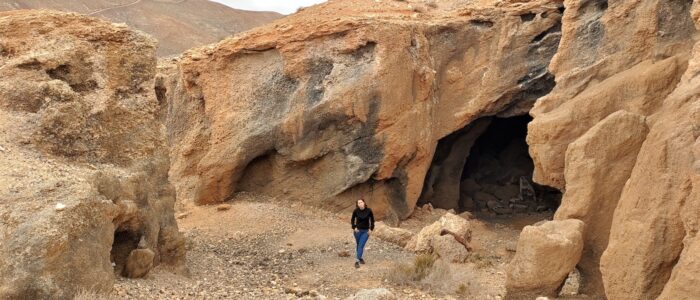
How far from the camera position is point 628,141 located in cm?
899

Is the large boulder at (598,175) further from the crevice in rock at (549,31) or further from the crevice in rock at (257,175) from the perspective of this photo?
the crevice in rock at (257,175)

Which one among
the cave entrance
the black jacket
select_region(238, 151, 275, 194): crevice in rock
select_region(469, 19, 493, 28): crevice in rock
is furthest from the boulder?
select_region(469, 19, 493, 28): crevice in rock

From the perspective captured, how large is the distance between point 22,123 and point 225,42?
340 inches

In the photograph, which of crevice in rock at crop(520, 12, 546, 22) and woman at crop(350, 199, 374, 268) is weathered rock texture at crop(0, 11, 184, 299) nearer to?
woman at crop(350, 199, 374, 268)

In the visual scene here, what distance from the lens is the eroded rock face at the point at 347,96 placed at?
1638 centimetres

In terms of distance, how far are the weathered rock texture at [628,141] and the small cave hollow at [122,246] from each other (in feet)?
18.9

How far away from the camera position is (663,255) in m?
7.54

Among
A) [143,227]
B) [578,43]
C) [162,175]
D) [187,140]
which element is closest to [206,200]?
[187,140]

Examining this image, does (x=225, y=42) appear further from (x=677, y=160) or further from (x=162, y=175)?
(x=677, y=160)

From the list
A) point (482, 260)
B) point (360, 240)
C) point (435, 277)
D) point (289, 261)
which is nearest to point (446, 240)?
point (482, 260)

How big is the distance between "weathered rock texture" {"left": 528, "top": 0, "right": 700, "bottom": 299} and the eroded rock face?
4764 millimetres

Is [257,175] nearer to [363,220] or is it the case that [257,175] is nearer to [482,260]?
[363,220]

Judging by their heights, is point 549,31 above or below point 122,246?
above

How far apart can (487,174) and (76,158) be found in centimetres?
1581
